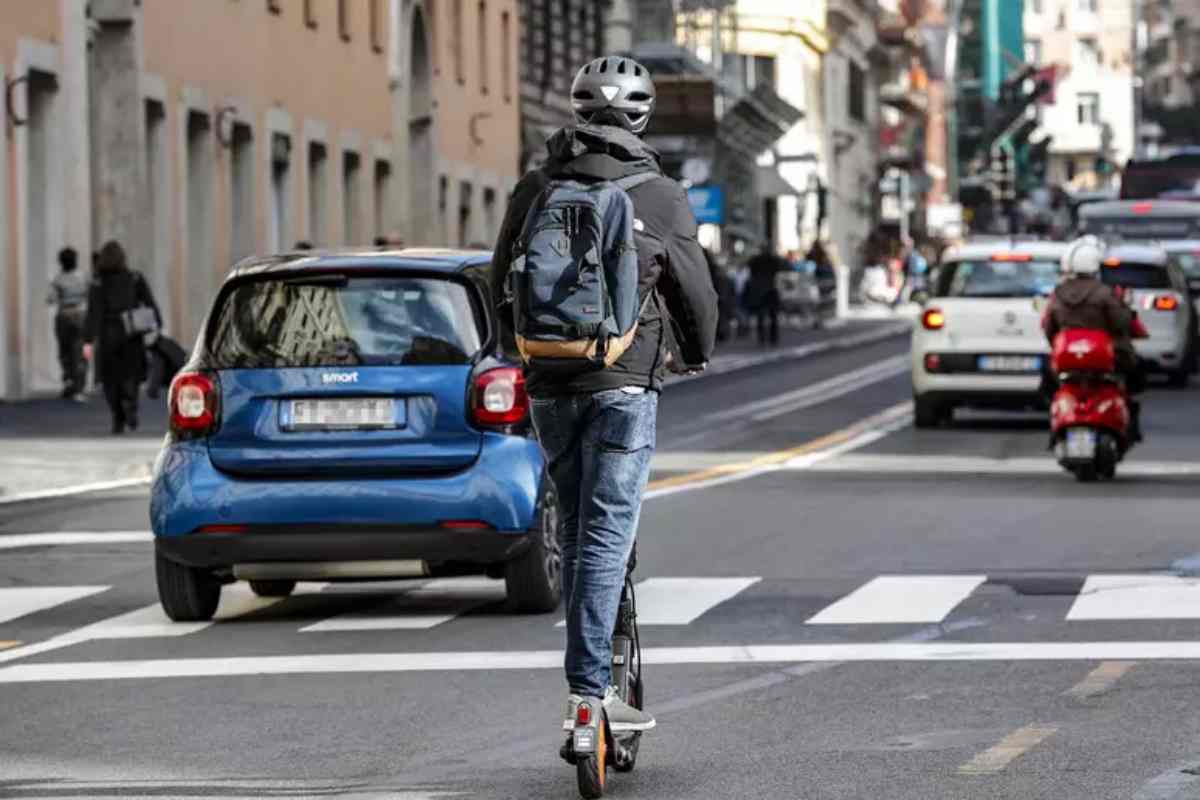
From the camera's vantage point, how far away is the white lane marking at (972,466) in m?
24.0

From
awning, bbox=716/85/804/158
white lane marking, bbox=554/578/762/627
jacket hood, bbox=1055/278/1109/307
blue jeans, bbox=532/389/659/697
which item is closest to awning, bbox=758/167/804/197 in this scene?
awning, bbox=716/85/804/158

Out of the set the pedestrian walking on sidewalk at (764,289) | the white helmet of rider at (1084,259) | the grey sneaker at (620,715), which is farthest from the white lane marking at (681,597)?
the pedestrian walking on sidewalk at (764,289)

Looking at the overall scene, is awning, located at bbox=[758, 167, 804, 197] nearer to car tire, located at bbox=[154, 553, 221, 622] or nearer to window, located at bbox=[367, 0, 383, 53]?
window, located at bbox=[367, 0, 383, 53]

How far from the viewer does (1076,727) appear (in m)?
10.1

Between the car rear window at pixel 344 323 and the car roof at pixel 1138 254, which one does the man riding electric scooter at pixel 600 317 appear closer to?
the car rear window at pixel 344 323

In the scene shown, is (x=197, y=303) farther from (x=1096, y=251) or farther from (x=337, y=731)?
(x=337, y=731)

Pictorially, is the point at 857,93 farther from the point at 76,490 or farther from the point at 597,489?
the point at 597,489

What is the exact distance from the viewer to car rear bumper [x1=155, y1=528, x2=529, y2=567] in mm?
13375

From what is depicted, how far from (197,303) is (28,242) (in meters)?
6.83

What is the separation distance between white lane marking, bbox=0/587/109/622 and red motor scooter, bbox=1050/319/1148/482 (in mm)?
8946

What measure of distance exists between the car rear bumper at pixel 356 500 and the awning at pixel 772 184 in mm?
49929

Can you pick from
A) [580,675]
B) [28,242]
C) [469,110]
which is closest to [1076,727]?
[580,675]

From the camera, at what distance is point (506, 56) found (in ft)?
211

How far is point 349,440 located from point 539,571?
0.90m
